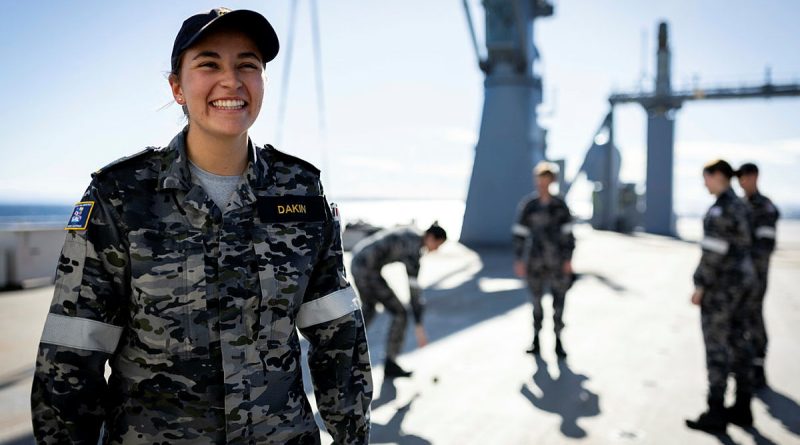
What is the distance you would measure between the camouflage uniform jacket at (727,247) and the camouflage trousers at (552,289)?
1612mm

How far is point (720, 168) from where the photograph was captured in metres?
3.44

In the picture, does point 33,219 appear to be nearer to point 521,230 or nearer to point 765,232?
point 521,230

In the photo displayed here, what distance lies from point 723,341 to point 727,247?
22.5 inches

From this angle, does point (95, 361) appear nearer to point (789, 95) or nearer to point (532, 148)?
point (532, 148)

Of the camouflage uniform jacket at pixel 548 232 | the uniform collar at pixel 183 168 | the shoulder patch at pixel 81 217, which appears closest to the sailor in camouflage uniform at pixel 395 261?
the camouflage uniform jacket at pixel 548 232

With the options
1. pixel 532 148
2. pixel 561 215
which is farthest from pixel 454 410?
pixel 532 148

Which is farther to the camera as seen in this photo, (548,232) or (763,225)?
(548,232)

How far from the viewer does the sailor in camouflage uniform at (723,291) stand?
3.36m

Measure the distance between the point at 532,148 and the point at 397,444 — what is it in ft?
40.5

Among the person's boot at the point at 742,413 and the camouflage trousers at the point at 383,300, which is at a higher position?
the camouflage trousers at the point at 383,300

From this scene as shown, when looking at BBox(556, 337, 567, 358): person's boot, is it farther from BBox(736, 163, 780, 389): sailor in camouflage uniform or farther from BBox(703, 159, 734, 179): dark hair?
BBox(703, 159, 734, 179): dark hair

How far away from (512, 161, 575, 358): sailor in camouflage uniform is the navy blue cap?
4102 millimetres

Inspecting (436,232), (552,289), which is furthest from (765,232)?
(436,232)

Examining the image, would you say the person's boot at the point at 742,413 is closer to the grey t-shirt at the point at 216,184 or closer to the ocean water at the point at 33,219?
the grey t-shirt at the point at 216,184
